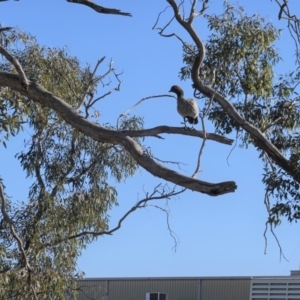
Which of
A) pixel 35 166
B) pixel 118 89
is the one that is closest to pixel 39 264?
pixel 35 166

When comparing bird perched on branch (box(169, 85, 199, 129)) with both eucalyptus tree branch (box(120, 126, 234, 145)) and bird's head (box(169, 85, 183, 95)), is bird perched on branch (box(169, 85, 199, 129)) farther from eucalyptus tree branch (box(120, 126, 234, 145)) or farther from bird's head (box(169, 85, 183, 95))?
eucalyptus tree branch (box(120, 126, 234, 145))

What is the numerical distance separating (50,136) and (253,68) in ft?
9.61

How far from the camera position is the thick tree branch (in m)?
6.54

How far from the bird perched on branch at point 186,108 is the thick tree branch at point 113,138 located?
226 centimetres

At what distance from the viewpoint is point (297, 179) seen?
11.0m

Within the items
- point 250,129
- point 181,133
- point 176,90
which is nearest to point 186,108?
point 176,90

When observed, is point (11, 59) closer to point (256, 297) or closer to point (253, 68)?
point (253, 68)

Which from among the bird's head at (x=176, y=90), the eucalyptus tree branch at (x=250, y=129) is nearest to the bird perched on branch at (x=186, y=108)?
the bird's head at (x=176, y=90)

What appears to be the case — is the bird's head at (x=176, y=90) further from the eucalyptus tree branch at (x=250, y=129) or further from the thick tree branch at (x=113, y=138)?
the thick tree branch at (x=113, y=138)

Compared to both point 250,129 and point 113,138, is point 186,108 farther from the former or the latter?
point 113,138

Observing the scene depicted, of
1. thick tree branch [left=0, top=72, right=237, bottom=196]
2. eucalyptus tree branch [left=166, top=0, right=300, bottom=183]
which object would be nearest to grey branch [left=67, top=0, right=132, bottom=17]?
thick tree branch [left=0, top=72, right=237, bottom=196]

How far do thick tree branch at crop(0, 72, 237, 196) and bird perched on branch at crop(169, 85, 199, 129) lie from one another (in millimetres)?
2262

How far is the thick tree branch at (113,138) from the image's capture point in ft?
21.5

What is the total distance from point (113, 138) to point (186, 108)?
2.63 m
